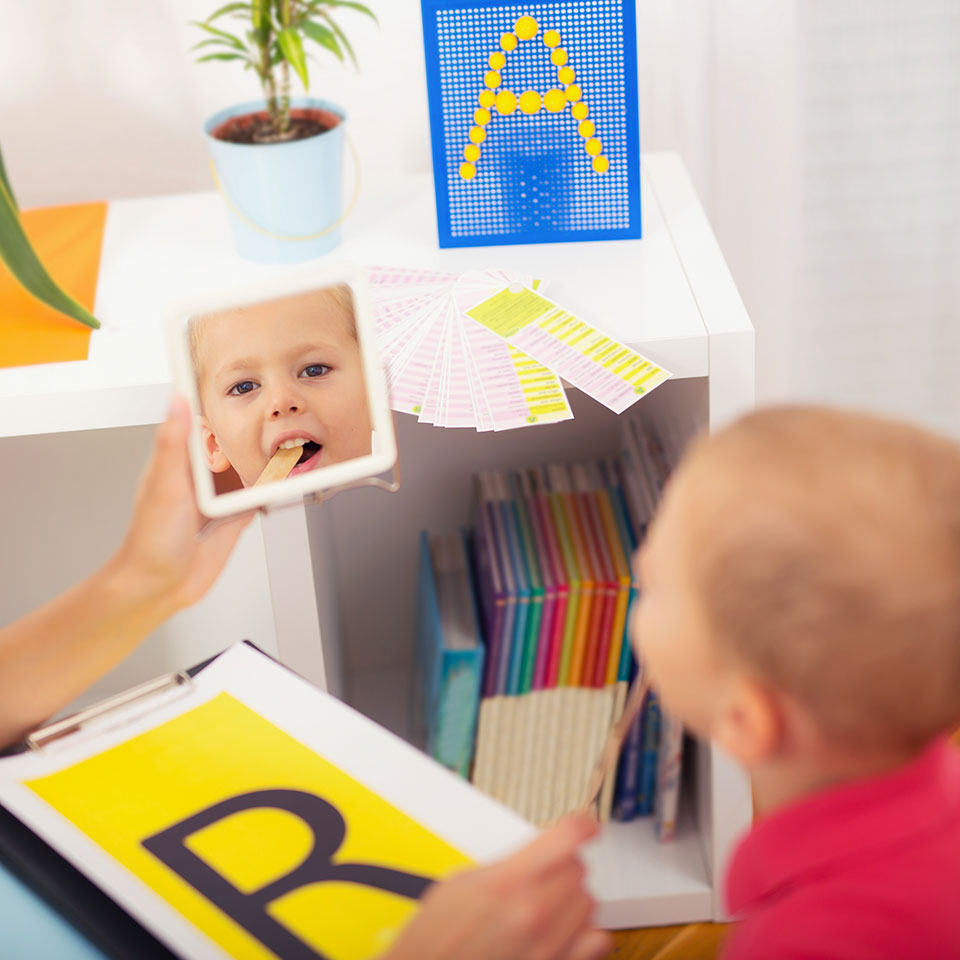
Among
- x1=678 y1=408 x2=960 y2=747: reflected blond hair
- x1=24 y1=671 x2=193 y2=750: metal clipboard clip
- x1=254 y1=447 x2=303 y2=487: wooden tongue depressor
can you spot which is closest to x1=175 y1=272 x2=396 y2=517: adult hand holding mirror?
x1=254 y1=447 x2=303 y2=487: wooden tongue depressor

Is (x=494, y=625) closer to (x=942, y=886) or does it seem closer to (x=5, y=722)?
(x=5, y=722)

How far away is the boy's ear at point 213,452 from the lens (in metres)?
0.72

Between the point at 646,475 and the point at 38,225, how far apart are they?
70cm

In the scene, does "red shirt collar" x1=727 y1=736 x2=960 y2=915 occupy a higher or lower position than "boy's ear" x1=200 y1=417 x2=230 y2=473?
lower

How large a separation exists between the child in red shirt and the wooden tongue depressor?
252 mm

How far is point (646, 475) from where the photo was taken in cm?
131

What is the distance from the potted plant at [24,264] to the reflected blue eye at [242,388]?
350mm

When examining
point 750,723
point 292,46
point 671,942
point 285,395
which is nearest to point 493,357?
point 285,395

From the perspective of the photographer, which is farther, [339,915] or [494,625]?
[494,625]

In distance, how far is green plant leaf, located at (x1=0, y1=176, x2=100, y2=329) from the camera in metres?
1.00

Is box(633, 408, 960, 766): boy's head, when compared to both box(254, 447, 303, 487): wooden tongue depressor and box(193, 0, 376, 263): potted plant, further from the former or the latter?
box(193, 0, 376, 263): potted plant

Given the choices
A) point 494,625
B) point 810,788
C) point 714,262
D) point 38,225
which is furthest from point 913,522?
point 38,225

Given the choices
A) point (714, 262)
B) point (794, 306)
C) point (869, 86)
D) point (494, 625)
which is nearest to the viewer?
point (714, 262)

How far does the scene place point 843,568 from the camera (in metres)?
0.51
